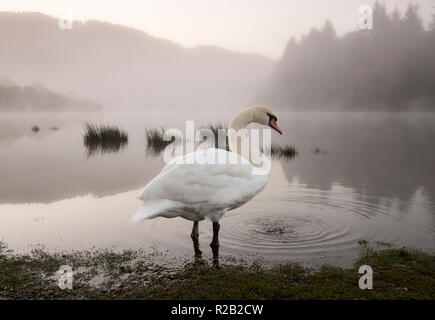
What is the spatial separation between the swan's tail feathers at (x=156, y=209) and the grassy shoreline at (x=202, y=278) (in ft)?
2.89

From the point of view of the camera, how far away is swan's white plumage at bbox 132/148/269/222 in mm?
6824

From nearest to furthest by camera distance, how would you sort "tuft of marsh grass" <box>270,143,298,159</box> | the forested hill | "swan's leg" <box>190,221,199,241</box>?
1. "swan's leg" <box>190,221,199,241</box>
2. "tuft of marsh grass" <box>270,143,298,159</box>
3. the forested hill

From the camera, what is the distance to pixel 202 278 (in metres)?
6.27

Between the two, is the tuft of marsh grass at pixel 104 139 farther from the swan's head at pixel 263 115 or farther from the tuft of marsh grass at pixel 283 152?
the swan's head at pixel 263 115

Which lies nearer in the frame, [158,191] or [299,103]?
[158,191]

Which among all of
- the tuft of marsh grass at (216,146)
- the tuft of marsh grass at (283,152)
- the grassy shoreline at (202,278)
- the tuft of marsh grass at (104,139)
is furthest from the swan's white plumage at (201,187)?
the tuft of marsh grass at (104,139)

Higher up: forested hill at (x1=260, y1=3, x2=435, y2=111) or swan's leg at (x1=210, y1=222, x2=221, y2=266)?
forested hill at (x1=260, y1=3, x2=435, y2=111)

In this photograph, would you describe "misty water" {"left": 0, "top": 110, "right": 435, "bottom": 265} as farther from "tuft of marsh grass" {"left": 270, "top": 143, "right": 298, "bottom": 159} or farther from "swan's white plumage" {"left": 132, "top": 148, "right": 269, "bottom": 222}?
"tuft of marsh grass" {"left": 270, "top": 143, "right": 298, "bottom": 159}

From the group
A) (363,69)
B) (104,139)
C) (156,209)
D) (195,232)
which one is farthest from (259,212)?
(363,69)

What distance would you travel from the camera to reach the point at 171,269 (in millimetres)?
6695

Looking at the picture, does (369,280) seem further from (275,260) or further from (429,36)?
(429,36)

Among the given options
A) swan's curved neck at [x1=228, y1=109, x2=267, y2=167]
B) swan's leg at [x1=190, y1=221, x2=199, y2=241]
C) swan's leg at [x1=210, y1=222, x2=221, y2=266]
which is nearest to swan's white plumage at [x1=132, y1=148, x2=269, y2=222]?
swan's leg at [x1=210, y1=222, x2=221, y2=266]
